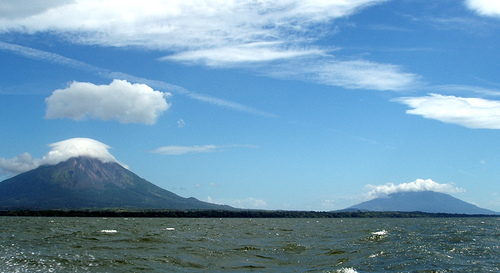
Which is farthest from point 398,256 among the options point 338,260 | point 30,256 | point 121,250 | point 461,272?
point 30,256

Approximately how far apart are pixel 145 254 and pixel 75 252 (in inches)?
245

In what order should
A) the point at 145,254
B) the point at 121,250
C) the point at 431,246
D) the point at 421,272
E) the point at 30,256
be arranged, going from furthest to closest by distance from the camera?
the point at 431,246
the point at 121,250
the point at 145,254
the point at 30,256
the point at 421,272

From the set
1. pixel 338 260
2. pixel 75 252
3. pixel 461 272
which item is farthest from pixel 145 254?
pixel 461 272

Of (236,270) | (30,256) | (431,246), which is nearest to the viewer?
(236,270)

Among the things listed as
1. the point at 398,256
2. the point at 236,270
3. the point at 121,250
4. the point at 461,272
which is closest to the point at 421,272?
the point at 461,272

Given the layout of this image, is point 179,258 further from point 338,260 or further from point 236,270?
point 338,260

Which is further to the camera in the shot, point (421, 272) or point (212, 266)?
point (212, 266)

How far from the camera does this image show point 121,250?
41.1m

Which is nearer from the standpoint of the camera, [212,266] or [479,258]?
[212,266]

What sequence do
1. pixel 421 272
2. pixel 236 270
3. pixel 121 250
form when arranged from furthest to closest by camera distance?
pixel 121 250 → pixel 236 270 → pixel 421 272

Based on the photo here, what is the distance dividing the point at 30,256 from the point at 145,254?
30.0 ft

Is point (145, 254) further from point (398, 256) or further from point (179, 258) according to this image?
point (398, 256)

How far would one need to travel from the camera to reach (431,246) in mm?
45094

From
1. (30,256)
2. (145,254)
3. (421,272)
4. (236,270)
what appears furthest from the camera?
(145,254)
